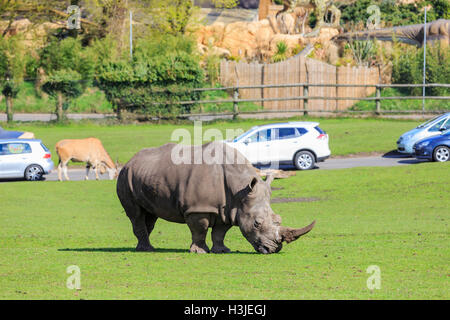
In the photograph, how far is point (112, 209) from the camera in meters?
24.1

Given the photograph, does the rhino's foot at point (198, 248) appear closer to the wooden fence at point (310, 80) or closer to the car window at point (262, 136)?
the car window at point (262, 136)

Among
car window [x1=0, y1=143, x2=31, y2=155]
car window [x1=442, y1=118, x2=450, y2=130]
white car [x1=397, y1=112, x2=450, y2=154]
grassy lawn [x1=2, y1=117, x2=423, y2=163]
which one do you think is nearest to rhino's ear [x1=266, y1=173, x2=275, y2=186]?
car window [x1=0, y1=143, x2=31, y2=155]

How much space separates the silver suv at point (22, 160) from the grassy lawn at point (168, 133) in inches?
182

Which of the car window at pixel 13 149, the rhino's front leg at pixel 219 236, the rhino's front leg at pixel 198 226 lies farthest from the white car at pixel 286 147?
the rhino's front leg at pixel 198 226

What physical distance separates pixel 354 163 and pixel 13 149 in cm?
1507

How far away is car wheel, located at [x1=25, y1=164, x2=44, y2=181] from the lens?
32.5 metres

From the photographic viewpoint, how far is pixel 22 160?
3244cm

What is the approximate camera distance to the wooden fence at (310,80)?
50.5 metres

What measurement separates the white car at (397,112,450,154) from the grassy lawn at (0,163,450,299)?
6.15m

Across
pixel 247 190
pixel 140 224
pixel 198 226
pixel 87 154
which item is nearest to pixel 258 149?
pixel 87 154

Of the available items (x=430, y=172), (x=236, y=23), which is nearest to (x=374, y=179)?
(x=430, y=172)

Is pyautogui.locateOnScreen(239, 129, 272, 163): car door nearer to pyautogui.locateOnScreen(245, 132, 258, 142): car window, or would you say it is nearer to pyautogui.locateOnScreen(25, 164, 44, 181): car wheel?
pyautogui.locateOnScreen(245, 132, 258, 142): car window

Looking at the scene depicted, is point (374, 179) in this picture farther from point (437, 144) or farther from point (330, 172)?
point (437, 144)

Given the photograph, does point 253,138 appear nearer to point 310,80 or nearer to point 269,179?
point 269,179
